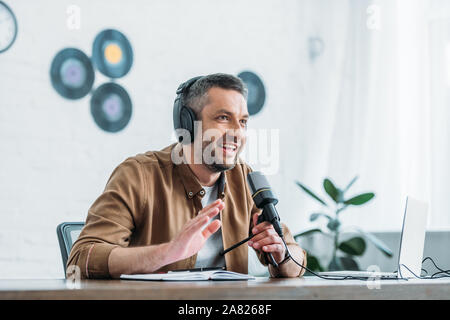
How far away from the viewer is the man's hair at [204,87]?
1.50 m

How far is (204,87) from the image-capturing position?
4.94 feet

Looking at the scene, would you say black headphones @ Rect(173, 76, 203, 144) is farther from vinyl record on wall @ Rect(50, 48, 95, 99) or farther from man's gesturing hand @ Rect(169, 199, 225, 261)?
vinyl record on wall @ Rect(50, 48, 95, 99)

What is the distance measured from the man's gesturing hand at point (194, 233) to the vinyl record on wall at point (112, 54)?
1685 millimetres

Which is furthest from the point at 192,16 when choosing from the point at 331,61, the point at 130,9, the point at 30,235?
the point at 30,235

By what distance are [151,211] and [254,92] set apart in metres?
1.71

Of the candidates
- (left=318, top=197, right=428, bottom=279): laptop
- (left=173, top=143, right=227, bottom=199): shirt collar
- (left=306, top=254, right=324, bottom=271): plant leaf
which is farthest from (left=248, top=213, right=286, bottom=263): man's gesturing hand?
(left=306, top=254, right=324, bottom=271): plant leaf

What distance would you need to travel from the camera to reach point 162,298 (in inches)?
29.6

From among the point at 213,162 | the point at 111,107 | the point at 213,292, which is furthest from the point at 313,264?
the point at 213,292

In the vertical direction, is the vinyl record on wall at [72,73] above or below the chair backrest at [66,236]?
above

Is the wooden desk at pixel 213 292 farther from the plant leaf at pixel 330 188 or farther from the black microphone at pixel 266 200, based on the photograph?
the plant leaf at pixel 330 188

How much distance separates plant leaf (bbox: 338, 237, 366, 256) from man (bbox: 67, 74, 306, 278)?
44.9 inches

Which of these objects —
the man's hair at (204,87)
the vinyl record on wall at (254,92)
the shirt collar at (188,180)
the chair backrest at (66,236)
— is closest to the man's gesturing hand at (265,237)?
the shirt collar at (188,180)
